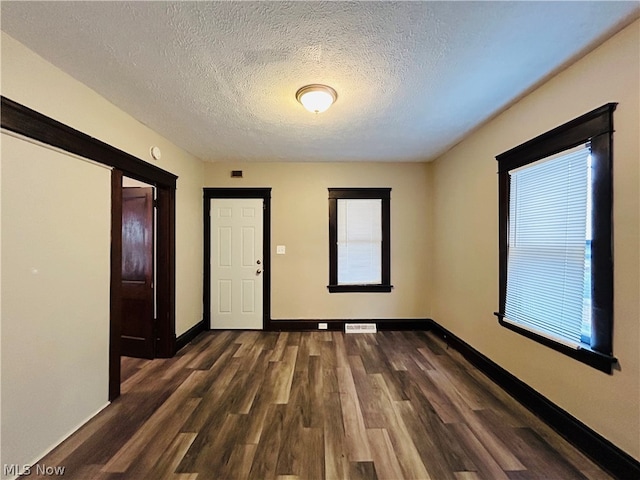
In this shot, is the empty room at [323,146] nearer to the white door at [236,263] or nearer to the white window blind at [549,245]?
the white window blind at [549,245]

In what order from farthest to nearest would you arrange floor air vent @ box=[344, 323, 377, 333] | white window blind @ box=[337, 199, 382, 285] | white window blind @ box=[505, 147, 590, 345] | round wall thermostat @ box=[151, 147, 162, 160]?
white window blind @ box=[337, 199, 382, 285] < floor air vent @ box=[344, 323, 377, 333] < round wall thermostat @ box=[151, 147, 162, 160] < white window blind @ box=[505, 147, 590, 345]

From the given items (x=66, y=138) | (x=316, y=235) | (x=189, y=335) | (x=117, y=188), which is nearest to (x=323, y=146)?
(x=316, y=235)

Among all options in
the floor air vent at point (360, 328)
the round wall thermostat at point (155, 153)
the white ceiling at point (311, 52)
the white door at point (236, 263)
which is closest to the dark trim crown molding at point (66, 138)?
the round wall thermostat at point (155, 153)

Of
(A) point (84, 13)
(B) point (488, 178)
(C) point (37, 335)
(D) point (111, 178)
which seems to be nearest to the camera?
(A) point (84, 13)

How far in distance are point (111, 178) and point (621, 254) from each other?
146 inches

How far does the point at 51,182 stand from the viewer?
6.09 feet

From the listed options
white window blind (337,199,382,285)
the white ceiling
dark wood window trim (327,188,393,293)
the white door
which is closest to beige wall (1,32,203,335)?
the white ceiling

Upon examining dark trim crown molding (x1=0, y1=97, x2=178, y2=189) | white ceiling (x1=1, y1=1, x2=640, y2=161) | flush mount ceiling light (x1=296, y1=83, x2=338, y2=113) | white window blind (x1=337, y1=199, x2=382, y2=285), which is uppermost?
white ceiling (x1=1, y1=1, x2=640, y2=161)

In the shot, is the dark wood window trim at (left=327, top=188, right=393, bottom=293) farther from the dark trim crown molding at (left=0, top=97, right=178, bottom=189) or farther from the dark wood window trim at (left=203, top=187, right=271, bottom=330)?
the dark trim crown molding at (left=0, top=97, right=178, bottom=189)

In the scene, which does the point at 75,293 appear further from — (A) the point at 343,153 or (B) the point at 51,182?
(A) the point at 343,153

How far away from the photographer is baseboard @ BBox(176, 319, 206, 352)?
3510mm

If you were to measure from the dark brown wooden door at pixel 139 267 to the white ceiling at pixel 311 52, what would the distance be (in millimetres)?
987

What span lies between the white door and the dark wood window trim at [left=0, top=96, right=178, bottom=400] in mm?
903

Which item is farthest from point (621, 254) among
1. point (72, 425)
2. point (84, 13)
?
point (72, 425)
